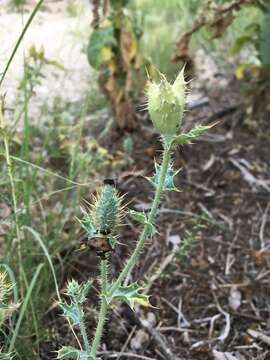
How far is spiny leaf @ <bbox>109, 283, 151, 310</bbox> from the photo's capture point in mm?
1192

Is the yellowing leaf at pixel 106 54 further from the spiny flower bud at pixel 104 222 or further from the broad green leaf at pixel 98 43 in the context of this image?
the spiny flower bud at pixel 104 222

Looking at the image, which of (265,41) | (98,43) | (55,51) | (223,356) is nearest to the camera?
(223,356)

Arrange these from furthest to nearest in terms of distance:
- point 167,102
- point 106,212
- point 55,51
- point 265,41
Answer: point 55,51, point 265,41, point 106,212, point 167,102

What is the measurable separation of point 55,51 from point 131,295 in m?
2.76

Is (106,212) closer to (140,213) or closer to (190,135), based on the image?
(140,213)

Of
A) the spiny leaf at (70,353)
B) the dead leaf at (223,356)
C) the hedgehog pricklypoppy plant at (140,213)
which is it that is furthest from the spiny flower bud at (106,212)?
the dead leaf at (223,356)

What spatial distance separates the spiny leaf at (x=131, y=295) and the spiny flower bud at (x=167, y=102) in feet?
1.16

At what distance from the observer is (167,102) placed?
1075mm

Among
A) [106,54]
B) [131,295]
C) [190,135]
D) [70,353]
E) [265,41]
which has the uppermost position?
[265,41]

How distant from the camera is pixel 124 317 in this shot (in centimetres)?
189

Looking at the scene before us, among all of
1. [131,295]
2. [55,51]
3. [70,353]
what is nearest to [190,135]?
[131,295]

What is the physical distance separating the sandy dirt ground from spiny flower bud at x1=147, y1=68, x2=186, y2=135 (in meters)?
1.40

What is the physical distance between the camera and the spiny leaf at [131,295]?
3.91 feet

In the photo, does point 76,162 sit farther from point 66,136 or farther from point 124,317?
point 124,317
